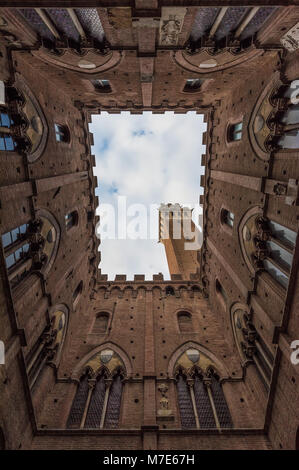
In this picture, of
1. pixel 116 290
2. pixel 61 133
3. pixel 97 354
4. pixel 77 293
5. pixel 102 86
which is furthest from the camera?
pixel 116 290

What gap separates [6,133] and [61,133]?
19.8ft

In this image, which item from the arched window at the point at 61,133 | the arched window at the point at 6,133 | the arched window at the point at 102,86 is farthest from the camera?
the arched window at the point at 102,86

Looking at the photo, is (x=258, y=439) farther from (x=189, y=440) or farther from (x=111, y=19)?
(x=111, y=19)

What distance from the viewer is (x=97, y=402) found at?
37.6ft

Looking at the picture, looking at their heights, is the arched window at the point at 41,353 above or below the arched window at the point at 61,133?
below

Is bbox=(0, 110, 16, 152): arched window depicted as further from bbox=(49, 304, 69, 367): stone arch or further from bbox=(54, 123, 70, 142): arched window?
bbox=(49, 304, 69, 367): stone arch

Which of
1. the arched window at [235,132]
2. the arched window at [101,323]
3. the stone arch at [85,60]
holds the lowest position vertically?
the arched window at [101,323]

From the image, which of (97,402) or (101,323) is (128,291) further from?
(97,402)

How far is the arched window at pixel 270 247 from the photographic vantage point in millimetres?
9180

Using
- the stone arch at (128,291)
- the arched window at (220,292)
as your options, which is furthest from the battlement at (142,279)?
the arched window at (220,292)

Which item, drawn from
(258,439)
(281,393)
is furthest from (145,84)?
(258,439)

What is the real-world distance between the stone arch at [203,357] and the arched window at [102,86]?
17.1 meters

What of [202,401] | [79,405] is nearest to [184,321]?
[202,401]

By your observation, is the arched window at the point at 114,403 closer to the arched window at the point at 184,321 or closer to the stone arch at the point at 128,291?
the arched window at the point at 184,321
